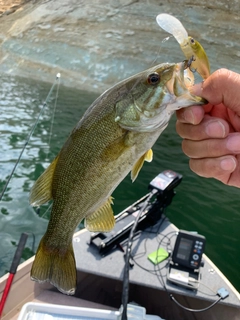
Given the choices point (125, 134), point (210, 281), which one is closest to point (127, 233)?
point (210, 281)

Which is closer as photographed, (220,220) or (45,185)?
(45,185)

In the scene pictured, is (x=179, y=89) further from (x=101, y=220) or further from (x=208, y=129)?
(x=101, y=220)

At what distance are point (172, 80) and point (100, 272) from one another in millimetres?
2961

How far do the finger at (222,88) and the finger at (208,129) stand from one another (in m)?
0.13

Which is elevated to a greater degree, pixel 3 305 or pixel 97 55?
pixel 3 305

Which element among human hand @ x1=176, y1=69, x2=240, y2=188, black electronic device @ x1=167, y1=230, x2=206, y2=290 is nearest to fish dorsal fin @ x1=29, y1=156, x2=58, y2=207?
human hand @ x1=176, y1=69, x2=240, y2=188

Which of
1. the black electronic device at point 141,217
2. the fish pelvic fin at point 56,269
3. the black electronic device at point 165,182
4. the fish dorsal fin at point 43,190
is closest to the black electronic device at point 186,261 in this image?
the black electronic device at point 141,217

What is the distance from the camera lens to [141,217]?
5.04 m

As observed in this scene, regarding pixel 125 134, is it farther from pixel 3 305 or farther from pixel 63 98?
pixel 63 98

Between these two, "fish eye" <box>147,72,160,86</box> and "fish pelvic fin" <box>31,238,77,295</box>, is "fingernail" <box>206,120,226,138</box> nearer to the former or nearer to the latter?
"fish eye" <box>147,72,160,86</box>

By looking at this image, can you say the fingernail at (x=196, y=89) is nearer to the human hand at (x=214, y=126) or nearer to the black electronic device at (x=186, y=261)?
the human hand at (x=214, y=126)

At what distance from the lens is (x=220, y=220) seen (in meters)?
7.76

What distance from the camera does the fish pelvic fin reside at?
1992 mm

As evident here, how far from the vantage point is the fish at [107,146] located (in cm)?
176
